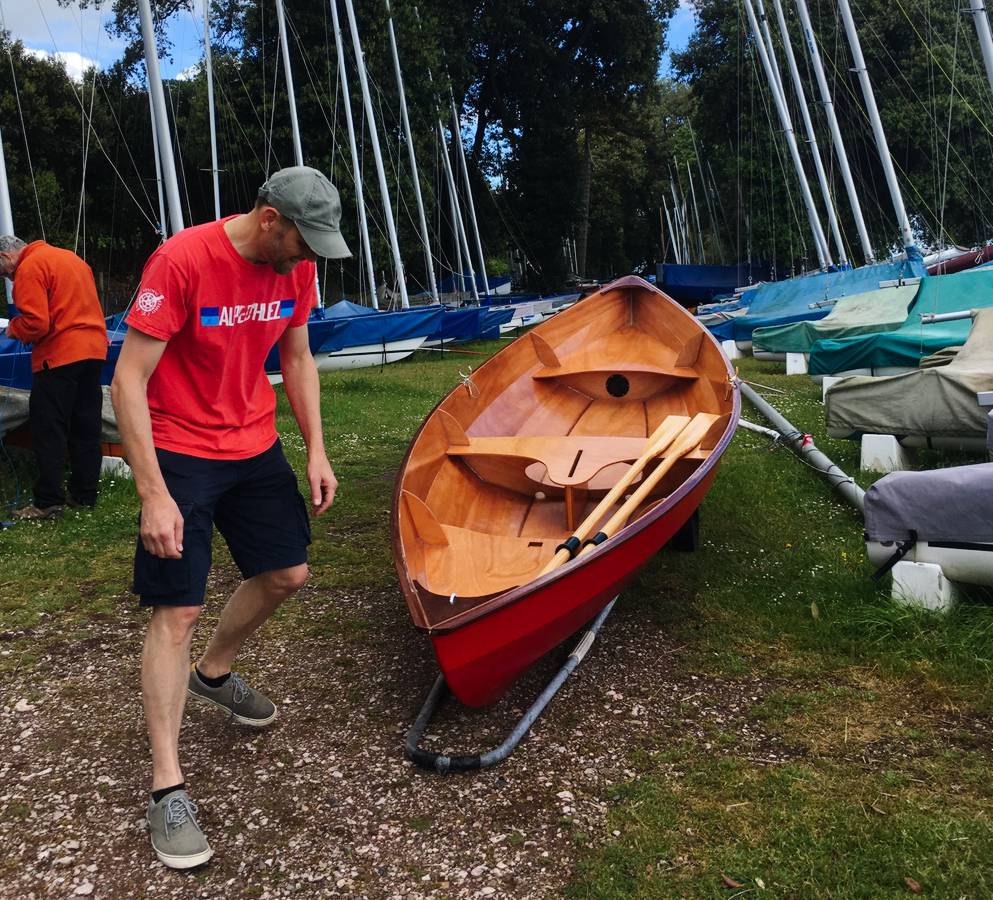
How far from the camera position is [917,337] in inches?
376

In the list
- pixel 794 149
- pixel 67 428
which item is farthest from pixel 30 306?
pixel 794 149

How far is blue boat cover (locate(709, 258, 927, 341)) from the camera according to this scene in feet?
54.4

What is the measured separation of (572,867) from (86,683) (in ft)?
8.32

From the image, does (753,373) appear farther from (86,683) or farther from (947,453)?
(86,683)

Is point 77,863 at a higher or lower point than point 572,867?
higher

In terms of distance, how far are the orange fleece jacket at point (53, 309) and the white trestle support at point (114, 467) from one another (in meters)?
1.36

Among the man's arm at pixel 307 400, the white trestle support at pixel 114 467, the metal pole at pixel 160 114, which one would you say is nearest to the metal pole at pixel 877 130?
the metal pole at pixel 160 114

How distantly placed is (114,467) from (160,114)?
16.8ft

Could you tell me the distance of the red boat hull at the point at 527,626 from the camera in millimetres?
3258

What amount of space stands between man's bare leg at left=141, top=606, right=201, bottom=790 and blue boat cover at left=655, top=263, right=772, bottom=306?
109 ft

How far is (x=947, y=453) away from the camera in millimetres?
7031

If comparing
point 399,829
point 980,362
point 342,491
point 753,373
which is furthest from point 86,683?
point 753,373

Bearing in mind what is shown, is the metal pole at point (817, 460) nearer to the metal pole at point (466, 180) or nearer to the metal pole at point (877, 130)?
the metal pole at point (877, 130)

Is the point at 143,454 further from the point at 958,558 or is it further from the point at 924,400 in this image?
the point at 924,400
